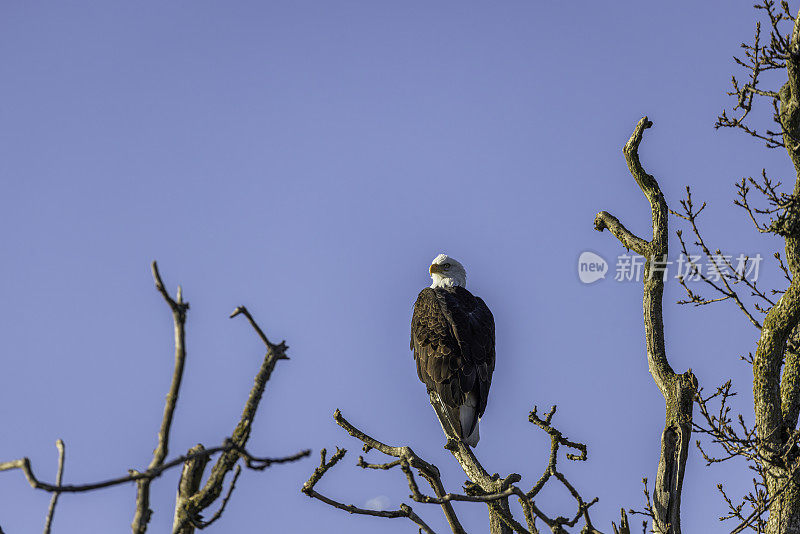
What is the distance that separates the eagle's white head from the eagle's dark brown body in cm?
84

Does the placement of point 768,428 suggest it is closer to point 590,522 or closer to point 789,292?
point 789,292

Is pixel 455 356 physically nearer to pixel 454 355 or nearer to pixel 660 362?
pixel 454 355

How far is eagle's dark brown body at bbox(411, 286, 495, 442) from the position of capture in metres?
7.61

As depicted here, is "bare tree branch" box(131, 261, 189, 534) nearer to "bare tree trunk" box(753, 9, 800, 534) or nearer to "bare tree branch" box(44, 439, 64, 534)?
"bare tree branch" box(44, 439, 64, 534)

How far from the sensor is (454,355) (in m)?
7.82

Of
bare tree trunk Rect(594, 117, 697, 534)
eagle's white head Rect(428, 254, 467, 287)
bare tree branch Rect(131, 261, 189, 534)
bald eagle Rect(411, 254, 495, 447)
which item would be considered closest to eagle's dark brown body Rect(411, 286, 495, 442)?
bald eagle Rect(411, 254, 495, 447)

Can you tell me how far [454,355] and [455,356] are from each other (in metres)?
0.01

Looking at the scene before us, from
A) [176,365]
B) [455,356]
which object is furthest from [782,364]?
[176,365]

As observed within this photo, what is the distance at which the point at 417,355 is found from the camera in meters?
8.09

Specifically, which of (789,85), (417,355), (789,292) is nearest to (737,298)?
(789,292)

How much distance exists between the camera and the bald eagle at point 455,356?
755cm

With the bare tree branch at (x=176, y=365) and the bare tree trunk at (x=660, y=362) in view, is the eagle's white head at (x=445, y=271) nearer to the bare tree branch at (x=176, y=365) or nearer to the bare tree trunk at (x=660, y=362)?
the bare tree trunk at (x=660, y=362)

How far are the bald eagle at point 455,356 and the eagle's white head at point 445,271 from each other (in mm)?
681

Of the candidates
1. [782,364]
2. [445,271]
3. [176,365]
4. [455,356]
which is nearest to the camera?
[176,365]
